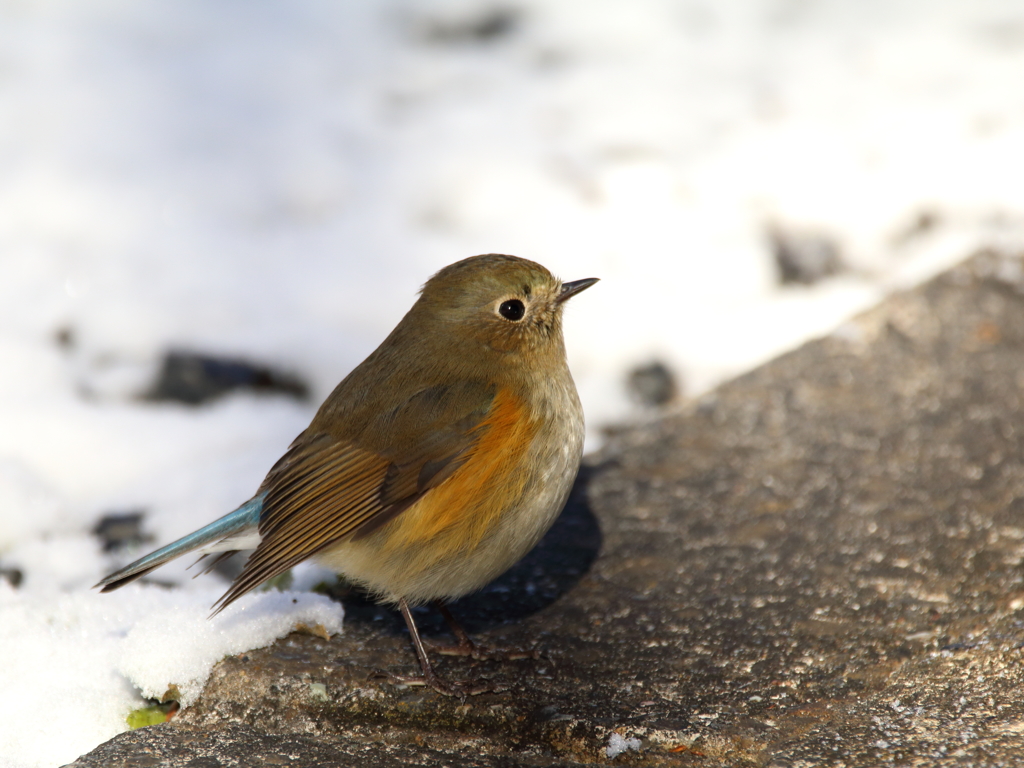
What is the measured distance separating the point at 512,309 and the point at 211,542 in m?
1.06

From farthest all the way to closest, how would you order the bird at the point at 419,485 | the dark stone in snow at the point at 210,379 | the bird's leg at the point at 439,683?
1. the dark stone in snow at the point at 210,379
2. the bird at the point at 419,485
3. the bird's leg at the point at 439,683

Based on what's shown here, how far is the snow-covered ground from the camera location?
3.91 metres

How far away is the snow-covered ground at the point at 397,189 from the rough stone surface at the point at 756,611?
441mm

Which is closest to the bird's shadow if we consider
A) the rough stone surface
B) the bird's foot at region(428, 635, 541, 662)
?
the rough stone surface

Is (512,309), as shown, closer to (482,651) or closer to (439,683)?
(482,651)

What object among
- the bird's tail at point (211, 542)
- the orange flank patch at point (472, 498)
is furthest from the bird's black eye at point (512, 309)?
the bird's tail at point (211, 542)

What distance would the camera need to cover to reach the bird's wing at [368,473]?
284 centimetres

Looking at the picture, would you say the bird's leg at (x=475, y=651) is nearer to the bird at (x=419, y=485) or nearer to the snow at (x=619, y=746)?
the bird at (x=419, y=485)

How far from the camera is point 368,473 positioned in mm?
2914

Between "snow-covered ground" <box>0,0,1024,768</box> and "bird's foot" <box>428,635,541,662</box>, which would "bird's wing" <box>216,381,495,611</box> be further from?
"bird's foot" <box>428,635,541,662</box>

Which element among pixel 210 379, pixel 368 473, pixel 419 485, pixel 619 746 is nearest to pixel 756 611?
pixel 619 746

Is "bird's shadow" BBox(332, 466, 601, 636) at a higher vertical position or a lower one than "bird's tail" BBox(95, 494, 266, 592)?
lower

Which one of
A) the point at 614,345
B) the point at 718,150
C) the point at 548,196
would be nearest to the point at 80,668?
the point at 614,345

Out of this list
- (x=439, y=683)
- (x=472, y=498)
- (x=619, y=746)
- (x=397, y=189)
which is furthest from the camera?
(x=397, y=189)
